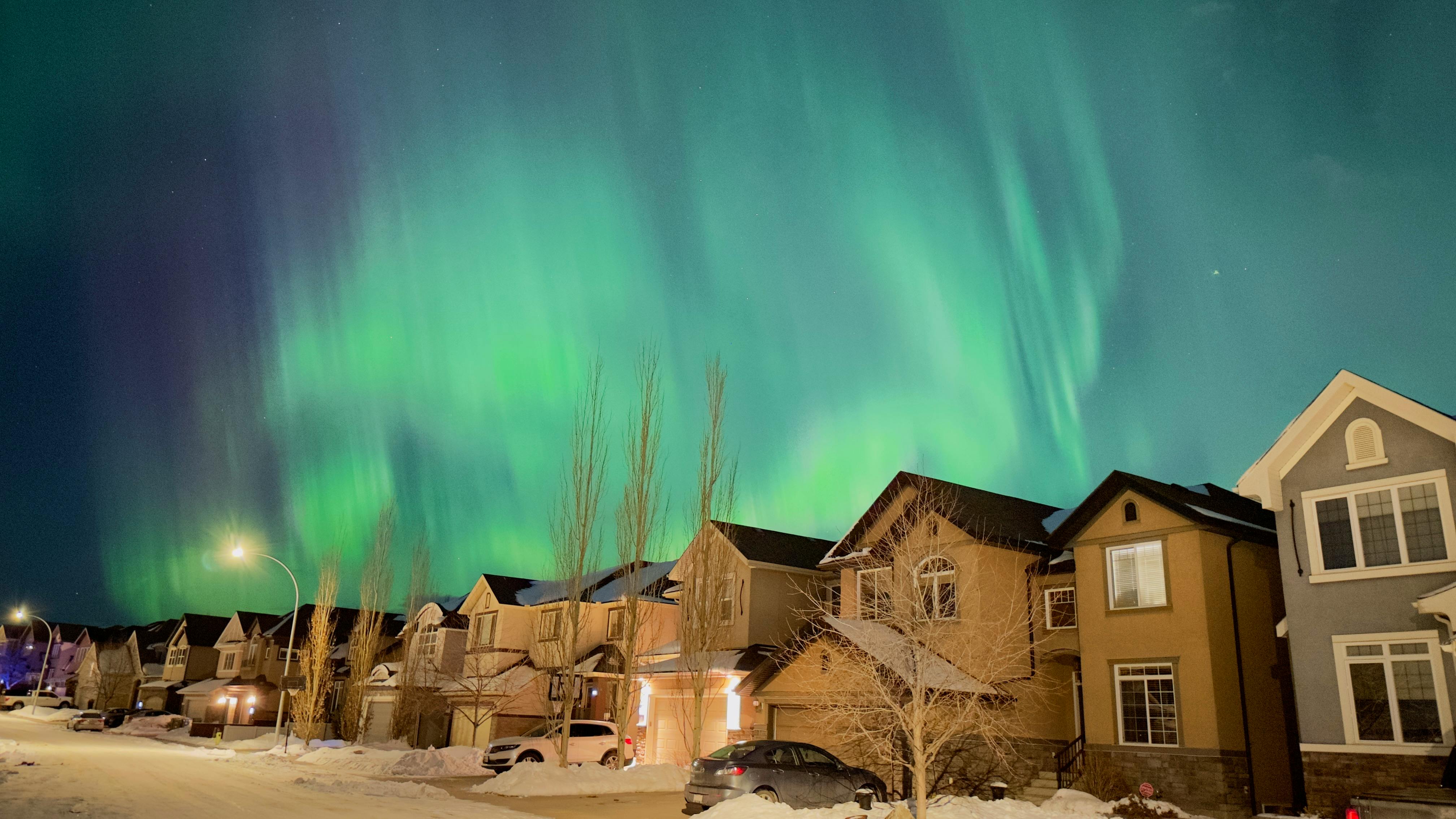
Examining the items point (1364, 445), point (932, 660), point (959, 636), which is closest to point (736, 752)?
point (932, 660)

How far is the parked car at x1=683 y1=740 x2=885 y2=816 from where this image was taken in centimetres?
1858

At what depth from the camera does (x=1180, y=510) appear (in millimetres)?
22000

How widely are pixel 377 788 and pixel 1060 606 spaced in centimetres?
1855

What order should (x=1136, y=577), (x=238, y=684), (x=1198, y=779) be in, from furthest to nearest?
Answer: (x=238, y=684) < (x=1136, y=577) < (x=1198, y=779)

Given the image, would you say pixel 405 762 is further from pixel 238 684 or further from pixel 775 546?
pixel 238 684

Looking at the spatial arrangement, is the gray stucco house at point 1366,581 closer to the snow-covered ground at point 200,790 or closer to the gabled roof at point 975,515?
the gabled roof at point 975,515

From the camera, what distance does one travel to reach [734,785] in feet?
60.4

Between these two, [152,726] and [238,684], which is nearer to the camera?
[152,726]

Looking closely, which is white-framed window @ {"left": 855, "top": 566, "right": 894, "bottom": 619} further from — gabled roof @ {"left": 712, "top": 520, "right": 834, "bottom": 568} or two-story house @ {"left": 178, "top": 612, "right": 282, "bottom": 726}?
two-story house @ {"left": 178, "top": 612, "right": 282, "bottom": 726}

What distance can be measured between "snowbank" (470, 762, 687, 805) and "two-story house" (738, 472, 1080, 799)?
3.69 m

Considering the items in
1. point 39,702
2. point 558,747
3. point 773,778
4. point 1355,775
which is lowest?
point 39,702

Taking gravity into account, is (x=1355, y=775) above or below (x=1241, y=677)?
below

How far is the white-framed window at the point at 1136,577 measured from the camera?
2255 centimetres

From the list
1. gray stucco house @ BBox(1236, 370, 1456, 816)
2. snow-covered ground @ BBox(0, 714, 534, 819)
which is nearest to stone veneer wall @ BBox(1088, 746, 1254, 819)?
gray stucco house @ BBox(1236, 370, 1456, 816)
